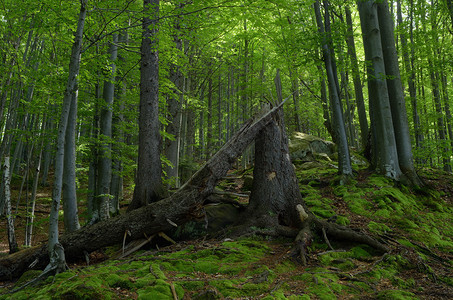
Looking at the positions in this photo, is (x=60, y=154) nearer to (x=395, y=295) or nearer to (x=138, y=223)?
(x=138, y=223)

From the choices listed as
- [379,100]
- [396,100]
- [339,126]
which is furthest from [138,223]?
[396,100]

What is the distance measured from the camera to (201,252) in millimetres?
4070

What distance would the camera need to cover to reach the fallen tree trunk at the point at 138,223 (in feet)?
13.7

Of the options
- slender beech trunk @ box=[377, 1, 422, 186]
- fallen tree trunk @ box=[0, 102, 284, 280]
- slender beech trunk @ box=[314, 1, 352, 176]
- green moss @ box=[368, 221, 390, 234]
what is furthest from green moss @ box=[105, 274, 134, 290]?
slender beech trunk @ box=[377, 1, 422, 186]

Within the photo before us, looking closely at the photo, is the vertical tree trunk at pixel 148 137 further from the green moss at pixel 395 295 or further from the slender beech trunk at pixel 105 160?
the green moss at pixel 395 295

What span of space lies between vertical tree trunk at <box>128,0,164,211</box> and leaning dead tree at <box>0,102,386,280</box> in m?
0.53

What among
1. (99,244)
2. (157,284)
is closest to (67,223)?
(99,244)

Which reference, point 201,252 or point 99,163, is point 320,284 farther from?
point 99,163

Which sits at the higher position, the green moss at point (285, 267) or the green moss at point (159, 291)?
the green moss at point (159, 291)

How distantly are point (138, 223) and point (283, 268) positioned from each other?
2.43 metres

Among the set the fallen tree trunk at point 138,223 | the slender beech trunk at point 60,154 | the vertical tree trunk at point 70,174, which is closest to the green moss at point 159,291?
Answer: the slender beech trunk at point 60,154

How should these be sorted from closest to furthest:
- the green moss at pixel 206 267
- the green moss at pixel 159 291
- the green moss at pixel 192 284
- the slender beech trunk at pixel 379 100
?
the green moss at pixel 159 291
the green moss at pixel 192 284
the green moss at pixel 206 267
the slender beech trunk at pixel 379 100

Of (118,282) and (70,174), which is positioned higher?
(70,174)

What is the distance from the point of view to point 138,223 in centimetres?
450
